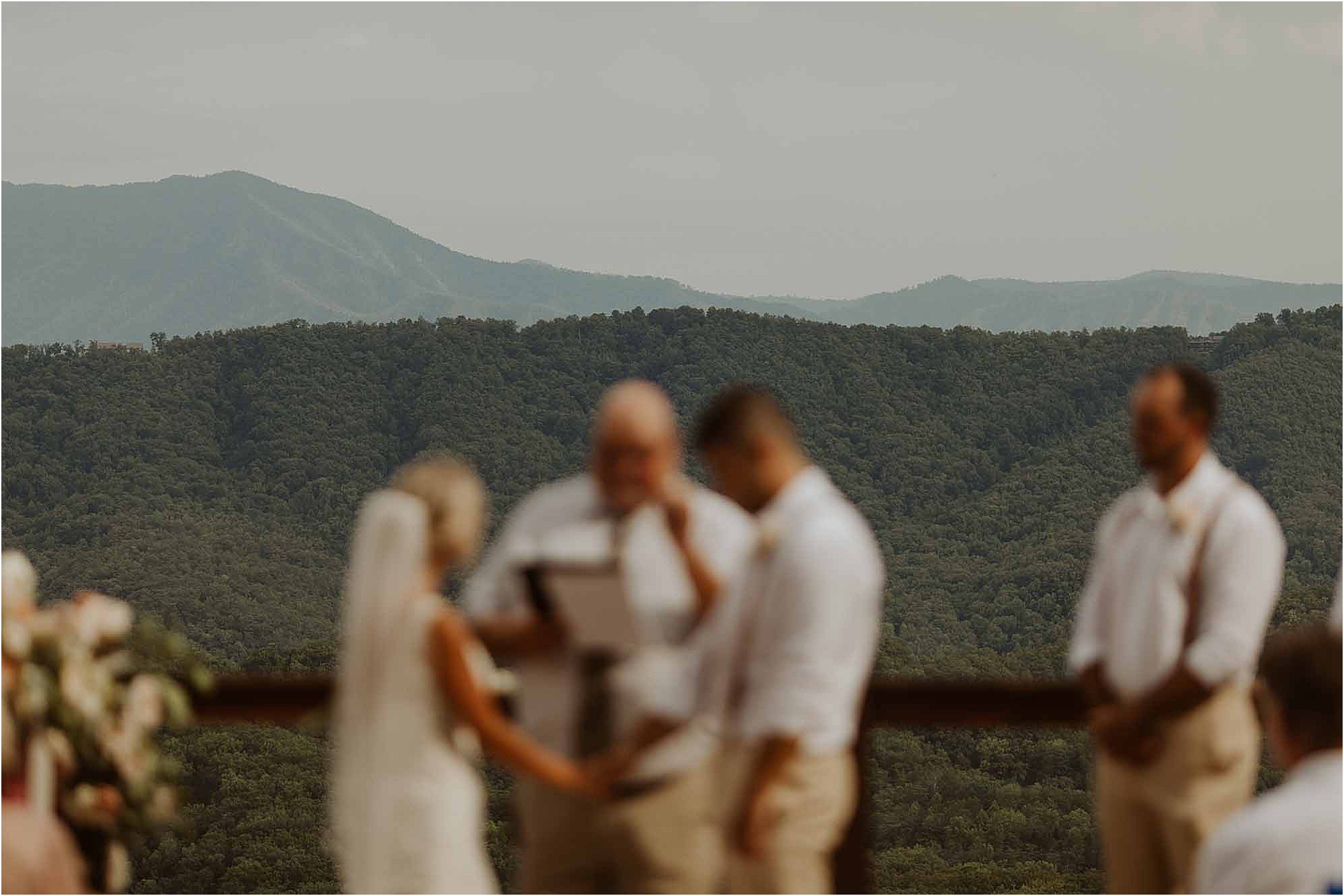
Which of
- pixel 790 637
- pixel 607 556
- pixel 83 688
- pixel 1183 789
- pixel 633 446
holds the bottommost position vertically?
pixel 1183 789

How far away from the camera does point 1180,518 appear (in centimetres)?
296

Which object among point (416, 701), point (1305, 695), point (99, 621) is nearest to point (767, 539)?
point (416, 701)

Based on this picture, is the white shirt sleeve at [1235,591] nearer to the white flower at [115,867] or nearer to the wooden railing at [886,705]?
the wooden railing at [886,705]

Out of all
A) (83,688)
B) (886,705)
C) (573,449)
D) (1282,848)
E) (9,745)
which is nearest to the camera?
(1282,848)

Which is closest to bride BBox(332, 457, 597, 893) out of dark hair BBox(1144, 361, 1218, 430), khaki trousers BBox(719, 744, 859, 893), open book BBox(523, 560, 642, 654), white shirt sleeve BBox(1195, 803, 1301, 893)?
open book BBox(523, 560, 642, 654)

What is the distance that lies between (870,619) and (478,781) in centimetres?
76

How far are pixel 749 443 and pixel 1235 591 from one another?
39.0 inches

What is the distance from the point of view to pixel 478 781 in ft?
9.20

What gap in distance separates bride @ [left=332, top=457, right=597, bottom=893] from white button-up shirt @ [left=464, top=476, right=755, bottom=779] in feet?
0.22

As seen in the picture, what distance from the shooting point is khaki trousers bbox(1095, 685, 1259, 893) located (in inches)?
116

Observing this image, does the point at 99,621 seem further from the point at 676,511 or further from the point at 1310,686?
the point at 1310,686

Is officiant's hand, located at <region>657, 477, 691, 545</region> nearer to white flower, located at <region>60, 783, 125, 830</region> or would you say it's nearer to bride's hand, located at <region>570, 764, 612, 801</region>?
→ bride's hand, located at <region>570, 764, 612, 801</region>

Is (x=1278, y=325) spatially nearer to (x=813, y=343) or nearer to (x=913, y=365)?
(x=913, y=365)

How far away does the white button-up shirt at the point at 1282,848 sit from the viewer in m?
2.13
